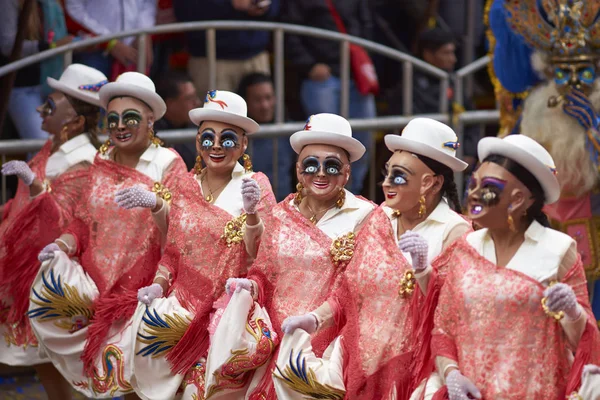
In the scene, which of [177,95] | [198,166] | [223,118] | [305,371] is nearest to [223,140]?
[223,118]

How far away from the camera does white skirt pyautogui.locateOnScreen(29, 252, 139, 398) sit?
22.0 feet

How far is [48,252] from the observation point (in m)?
6.84

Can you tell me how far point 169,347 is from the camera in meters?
6.32

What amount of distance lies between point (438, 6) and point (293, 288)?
570 centimetres

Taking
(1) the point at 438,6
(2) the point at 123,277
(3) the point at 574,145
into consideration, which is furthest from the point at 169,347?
(1) the point at 438,6

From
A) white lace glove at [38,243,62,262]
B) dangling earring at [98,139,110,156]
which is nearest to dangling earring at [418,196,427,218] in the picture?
dangling earring at [98,139,110,156]

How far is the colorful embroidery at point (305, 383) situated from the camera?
5523mm

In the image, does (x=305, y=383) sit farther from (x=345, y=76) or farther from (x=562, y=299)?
(x=345, y=76)

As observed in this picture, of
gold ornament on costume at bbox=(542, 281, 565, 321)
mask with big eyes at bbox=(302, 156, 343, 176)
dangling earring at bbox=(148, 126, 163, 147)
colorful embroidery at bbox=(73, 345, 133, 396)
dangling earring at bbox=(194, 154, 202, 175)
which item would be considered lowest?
colorful embroidery at bbox=(73, 345, 133, 396)

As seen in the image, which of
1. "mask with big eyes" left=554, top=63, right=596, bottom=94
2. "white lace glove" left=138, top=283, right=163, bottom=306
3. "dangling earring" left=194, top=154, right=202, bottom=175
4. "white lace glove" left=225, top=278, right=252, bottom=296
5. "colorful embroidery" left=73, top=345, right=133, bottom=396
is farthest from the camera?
"mask with big eyes" left=554, top=63, right=596, bottom=94

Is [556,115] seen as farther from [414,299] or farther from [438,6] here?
[438,6]

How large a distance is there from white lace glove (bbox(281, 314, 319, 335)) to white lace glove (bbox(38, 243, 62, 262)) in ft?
5.66

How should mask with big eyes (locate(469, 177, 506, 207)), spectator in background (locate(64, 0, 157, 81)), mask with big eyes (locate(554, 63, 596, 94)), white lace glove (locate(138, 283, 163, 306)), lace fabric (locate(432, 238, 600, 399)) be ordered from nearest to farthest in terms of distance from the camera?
lace fabric (locate(432, 238, 600, 399)), mask with big eyes (locate(469, 177, 506, 207)), white lace glove (locate(138, 283, 163, 306)), mask with big eyes (locate(554, 63, 596, 94)), spectator in background (locate(64, 0, 157, 81))

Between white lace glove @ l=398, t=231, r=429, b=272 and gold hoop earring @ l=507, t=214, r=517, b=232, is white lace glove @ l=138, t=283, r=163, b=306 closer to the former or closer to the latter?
white lace glove @ l=398, t=231, r=429, b=272
